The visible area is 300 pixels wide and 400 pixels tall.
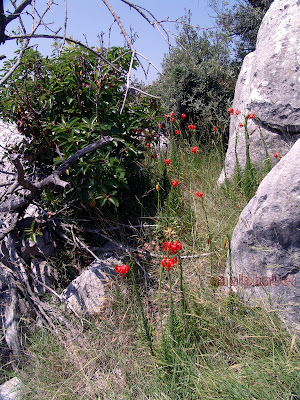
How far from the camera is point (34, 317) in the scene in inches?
107

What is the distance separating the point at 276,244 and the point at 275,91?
2082 mm

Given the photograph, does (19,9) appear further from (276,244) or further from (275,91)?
(275,91)

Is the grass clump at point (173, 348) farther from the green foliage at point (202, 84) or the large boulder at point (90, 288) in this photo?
the green foliage at point (202, 84)

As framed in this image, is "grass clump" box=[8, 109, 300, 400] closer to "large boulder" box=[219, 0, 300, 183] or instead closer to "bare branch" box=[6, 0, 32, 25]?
"large boulder" box=[219, 0, 300, 183]

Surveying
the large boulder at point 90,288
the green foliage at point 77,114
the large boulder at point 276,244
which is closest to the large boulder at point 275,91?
the green foliage at point 77,114

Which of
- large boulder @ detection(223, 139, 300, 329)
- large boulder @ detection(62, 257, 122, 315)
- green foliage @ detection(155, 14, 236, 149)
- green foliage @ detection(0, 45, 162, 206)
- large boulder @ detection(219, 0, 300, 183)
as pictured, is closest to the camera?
large boulder @ detection(223, 139, 300, 329)

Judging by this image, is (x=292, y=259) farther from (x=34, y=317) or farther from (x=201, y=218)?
(x=34, y=317)

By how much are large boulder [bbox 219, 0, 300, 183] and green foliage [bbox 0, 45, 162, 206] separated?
45.9 inches

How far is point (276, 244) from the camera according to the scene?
204 cm

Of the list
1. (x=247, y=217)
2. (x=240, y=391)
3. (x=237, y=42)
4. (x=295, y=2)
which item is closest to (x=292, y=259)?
(x=247, y=217)

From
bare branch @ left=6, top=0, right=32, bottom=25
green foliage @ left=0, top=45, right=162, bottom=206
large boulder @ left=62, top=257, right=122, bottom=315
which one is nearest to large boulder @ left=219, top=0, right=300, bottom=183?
green foliage @ left=0, top=45, right=162, bottom=206

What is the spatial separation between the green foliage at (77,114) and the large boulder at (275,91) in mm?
1166

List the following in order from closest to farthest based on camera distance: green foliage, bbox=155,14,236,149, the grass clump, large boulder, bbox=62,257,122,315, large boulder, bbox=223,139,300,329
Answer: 1. the grass clump
2. large boulder, bbox=223,139,300,329
3. large boulder, bbox=62,257,122,315
4. green foliage, bbox=155,14,236,149

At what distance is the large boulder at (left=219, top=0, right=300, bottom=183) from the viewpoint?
11.5ft
